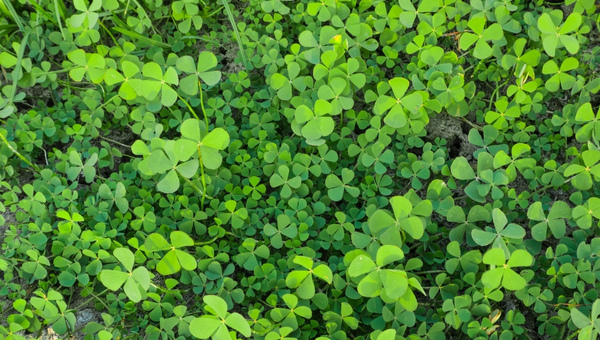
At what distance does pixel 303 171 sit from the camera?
217 cm

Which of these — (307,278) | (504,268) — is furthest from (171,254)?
(504,268)

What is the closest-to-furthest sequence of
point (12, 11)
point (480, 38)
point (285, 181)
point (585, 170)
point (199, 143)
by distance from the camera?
point (199, 143)
point (585, 170)
point (285, 181)
point (480, 38)
point (12, 11)

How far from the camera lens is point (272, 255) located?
2.08 m

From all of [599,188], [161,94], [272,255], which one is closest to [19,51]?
[161,94]

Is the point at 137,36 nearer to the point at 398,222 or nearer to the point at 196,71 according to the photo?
the point at 196,71

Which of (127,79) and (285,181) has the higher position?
(127,79)

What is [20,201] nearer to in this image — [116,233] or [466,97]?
[116,233]

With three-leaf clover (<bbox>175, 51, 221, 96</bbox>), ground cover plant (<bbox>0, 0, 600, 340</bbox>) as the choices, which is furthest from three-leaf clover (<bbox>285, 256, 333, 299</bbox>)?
three-leaf clover (<bbox>175, 51, 221, 96</bbox>)

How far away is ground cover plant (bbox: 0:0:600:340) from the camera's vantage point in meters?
1.88

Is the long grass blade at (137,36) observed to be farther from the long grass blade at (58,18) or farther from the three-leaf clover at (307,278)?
the three-leaf clover at (307,278)

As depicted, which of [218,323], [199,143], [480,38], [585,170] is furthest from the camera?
[480,38]

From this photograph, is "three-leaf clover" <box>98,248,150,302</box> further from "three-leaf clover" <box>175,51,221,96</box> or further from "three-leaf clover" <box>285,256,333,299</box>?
"three-leaf clover" <box>175,51,221,96</box>

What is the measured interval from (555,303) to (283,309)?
112 cm

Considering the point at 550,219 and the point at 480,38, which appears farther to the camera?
the point at 480,38
